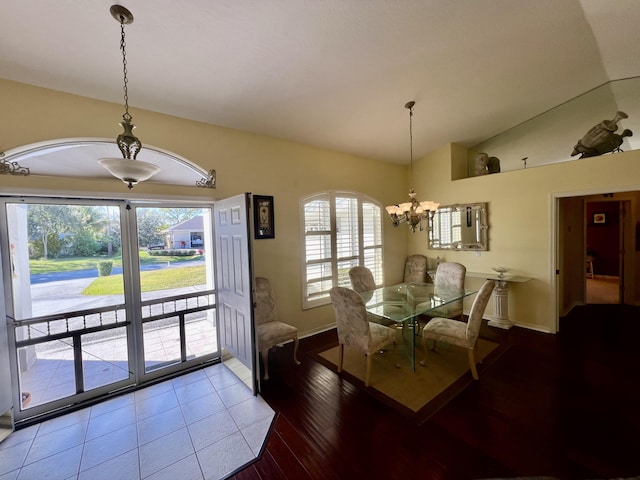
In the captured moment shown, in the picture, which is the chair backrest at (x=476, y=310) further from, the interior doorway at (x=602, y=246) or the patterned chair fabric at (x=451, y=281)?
the interior doorway at (x=602, y=246)

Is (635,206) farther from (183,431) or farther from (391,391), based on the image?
(183,431)

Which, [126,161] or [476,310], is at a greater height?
[126,161]

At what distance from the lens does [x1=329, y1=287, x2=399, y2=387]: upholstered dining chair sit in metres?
2.60

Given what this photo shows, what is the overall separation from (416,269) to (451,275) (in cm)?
134

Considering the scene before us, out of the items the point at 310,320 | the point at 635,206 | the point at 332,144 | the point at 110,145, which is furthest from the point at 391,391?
the point at 635,206

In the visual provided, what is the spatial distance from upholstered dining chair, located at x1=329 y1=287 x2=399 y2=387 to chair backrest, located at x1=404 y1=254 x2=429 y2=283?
2573mm

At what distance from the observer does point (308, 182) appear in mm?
4023

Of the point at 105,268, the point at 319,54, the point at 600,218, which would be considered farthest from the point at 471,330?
the point at 600,218

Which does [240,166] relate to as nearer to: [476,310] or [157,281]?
[157,281]

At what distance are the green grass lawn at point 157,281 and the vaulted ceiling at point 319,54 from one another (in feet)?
5.94

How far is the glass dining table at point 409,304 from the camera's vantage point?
286cm

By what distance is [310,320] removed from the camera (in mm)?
4070

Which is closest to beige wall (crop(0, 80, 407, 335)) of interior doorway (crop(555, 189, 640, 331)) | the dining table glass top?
the dining table glass top

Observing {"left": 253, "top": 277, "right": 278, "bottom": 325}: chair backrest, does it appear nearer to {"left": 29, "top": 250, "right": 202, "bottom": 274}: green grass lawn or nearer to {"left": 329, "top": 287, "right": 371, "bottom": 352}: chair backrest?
{"left": 329, "top": 287, "right": 371, "bottom": 352}: chair backrest
